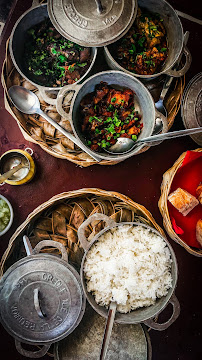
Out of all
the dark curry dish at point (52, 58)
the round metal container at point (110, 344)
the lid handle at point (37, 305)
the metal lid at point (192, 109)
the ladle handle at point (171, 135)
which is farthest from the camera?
the metal lid at point (192, 109)

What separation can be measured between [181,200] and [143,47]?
3.16 ft

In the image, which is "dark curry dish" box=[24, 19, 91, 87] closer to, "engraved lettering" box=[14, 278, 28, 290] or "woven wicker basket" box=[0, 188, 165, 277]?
"woven wicker basket" box=[0, 188, 165, 277]

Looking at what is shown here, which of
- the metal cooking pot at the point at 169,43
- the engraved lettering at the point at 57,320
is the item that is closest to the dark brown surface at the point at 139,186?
Answer: the metal cooking pot at the point at 169,43

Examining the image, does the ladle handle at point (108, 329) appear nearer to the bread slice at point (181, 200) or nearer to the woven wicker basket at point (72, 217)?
the woven wicker basket at point (72, 217)

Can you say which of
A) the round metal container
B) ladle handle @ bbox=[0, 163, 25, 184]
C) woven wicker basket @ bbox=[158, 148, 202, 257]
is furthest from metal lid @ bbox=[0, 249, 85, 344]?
woven wicker basket @ bbox=[158, 148, 202, 257]

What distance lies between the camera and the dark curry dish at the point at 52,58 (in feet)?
6.72

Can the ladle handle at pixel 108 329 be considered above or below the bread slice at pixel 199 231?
above

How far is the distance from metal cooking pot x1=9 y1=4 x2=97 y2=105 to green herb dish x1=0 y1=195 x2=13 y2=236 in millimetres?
681

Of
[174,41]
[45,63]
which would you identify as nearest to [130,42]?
[174,41]

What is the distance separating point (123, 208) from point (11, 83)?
1.04 meters

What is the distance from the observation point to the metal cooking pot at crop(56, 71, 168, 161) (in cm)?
185

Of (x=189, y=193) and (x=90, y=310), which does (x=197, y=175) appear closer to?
(x=189, y=193)

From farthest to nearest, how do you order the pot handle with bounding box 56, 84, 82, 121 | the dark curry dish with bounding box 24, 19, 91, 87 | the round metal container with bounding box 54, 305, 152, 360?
the dark curry dish with bounding box 24, 19, 91, 87
the round metal container with bounding box 54, 305, 152, 360
the pot handle with bounding box 56, 84, 82, 121

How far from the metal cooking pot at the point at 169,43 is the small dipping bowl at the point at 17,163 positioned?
2.50 ft
